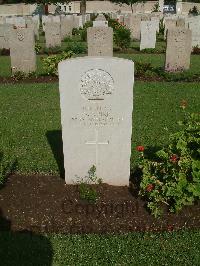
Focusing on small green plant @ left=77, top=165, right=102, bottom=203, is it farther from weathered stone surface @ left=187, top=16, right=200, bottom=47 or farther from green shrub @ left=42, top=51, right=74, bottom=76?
weathered stone surface @ left=187, top=16, right=200, bottom=47

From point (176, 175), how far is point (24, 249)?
1.85 meters

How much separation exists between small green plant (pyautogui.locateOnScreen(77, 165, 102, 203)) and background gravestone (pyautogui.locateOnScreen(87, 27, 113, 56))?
847cm

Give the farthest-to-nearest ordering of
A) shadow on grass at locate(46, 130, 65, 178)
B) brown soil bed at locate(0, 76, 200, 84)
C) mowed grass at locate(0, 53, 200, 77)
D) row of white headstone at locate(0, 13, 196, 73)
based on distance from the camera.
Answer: mowed grass at locate(0, 53, 200, 77), row of white headstone at locate(0, 13, 196, 73), brown soil bed at locate(0, 76, 200, 84), shadow on grass at locate(46, 130, 65, 178)

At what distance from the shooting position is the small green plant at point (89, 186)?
15.5ft

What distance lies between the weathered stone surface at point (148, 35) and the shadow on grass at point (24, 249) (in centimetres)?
1559

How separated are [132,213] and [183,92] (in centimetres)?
635

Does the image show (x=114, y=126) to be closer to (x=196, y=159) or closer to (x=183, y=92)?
(x=196, y=159)

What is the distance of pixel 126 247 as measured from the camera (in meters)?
3.96

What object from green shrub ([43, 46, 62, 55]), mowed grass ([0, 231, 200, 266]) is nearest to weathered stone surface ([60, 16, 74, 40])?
green shrub ([43, 46, 62, 55])

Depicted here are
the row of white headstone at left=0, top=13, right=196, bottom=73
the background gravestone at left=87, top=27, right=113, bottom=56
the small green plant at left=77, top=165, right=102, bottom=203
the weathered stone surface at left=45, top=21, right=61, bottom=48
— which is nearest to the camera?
the small green plant at left=77, top=165, right=102, bottom=203

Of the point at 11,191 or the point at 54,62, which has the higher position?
the point at 54,62

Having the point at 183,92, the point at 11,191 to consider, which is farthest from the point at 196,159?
the point at 183,92

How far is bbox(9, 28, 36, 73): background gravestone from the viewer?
12.3m

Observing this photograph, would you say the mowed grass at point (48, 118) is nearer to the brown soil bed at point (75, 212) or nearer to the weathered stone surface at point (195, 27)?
the brown soil bed at point (75, 212)
